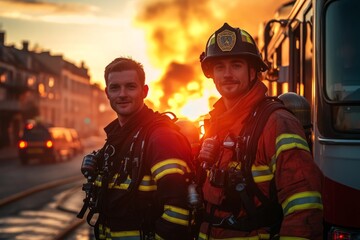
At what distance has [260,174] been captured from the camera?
240 centimetres

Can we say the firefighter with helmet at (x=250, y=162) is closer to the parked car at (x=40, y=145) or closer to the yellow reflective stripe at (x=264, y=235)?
the yellow reflective stripe at (x=264, y=235)

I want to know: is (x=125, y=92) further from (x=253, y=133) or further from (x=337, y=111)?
(x=337, y=111)

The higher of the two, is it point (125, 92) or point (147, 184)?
point (125, 92)

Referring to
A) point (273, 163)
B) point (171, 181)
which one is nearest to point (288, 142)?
point (273, 163)

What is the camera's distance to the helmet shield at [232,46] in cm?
274

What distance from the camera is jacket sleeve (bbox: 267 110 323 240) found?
2150mm

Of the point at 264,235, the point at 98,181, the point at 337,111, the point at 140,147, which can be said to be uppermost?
the point at 337,111

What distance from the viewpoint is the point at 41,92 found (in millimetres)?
56812

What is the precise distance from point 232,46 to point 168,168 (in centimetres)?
79

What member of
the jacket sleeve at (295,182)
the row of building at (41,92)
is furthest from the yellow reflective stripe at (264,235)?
the row of building at (41,92)

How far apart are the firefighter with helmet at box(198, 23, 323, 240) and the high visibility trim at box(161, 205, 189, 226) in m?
0.13

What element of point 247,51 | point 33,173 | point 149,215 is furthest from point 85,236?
point 33,173

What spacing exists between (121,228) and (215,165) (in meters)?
0.74

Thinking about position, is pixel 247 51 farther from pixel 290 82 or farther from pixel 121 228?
pixel 290 82
